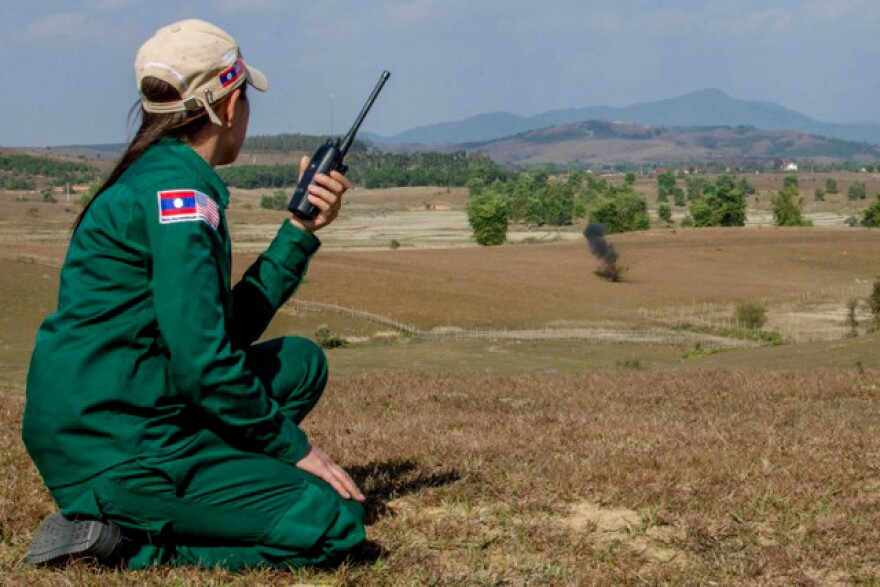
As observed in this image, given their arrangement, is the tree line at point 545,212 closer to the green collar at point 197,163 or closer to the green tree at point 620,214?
the green tree at point 620,214

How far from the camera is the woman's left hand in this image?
548cm

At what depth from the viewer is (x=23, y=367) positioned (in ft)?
126

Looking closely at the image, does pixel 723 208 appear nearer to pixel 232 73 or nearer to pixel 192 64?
pixel 232 73

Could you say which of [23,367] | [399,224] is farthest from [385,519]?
[399,224]

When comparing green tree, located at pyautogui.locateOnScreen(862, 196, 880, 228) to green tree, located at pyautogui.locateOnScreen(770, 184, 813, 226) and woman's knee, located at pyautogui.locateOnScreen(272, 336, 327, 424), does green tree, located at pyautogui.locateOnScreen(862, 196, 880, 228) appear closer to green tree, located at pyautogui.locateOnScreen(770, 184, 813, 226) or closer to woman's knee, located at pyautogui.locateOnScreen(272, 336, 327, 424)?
green tree, located at pyautogui.locateOnScreen(770, 184, 813, 226)

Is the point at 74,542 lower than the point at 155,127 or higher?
lower

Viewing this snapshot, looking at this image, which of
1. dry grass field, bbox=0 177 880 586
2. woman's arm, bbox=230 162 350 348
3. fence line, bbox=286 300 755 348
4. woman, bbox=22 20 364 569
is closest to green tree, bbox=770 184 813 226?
fence line, bbox=286 300 755 348

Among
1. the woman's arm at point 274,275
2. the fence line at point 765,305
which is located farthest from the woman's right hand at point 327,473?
the fence line at point 765,305

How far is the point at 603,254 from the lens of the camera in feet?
327

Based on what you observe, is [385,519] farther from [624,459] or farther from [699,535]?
[624,459]

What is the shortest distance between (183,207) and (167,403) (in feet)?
2.85

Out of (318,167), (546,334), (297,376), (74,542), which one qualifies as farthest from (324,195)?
(546,334)

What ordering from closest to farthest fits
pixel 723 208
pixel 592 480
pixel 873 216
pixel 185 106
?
1. pixel 185 106
2. pixel 592 480
3. pixel 873 216
4. pixel 723 208

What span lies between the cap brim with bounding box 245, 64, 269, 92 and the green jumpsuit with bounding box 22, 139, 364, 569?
1.42 ft
